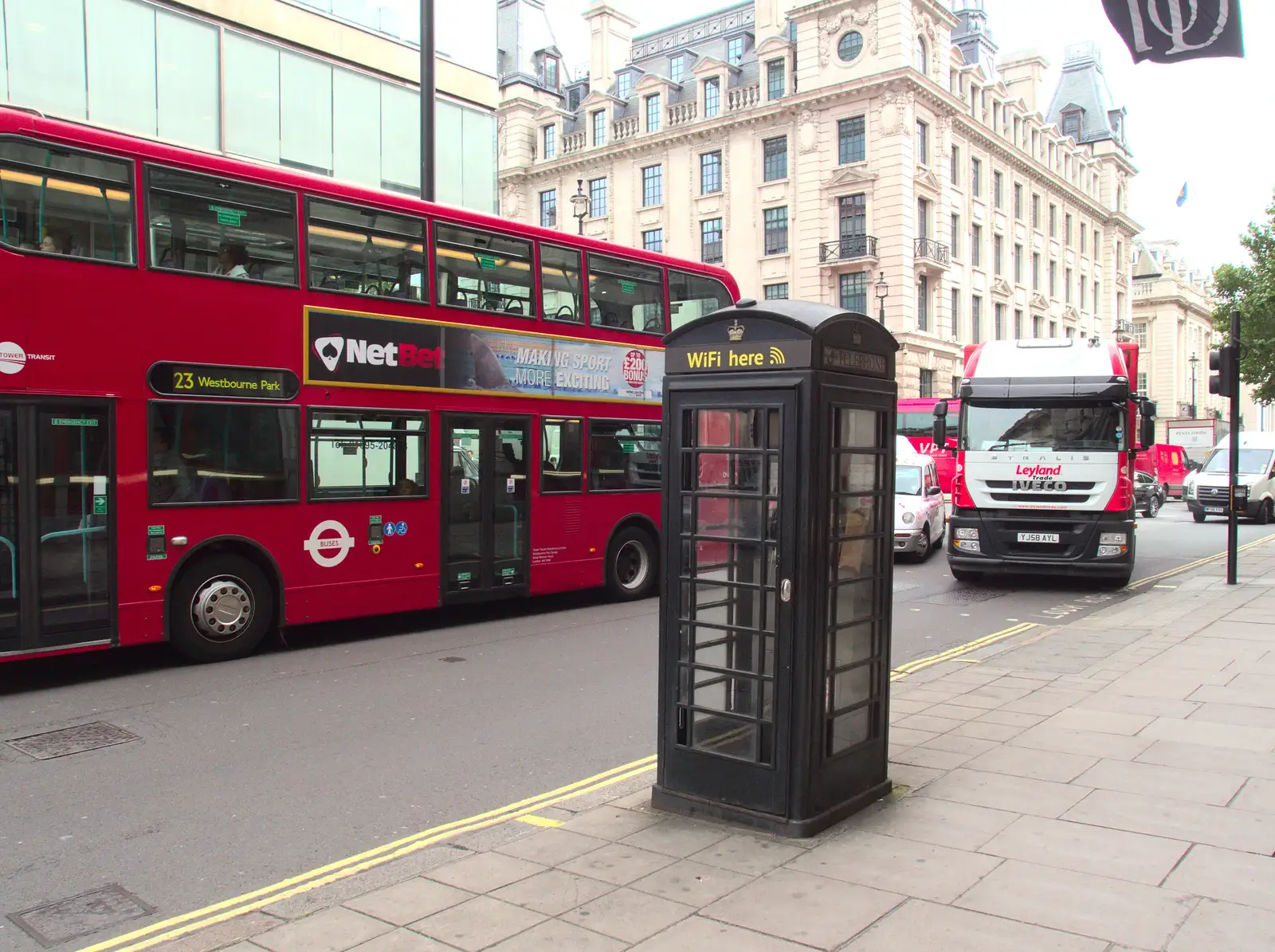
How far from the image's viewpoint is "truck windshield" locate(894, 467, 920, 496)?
18.1 meters

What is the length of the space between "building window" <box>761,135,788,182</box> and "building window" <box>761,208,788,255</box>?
1.43 meters

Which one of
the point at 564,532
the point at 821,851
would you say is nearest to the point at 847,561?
the point at 821,851

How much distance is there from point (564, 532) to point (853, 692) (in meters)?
7.57

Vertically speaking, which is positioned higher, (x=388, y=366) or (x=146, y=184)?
(x=146, y=184)

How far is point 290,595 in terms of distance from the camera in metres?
9.68

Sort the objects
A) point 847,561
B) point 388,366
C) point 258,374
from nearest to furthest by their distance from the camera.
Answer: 1. point 847,561
2. point 258,374
3. point 388,366

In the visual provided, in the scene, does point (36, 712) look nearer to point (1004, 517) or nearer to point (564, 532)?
point (564, 532)

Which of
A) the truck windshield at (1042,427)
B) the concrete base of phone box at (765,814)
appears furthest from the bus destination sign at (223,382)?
the truck windshield at (1042,427)

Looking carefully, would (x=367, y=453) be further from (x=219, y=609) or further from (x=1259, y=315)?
(x=1259, y=315)

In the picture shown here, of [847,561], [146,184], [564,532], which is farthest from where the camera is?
[564,532]

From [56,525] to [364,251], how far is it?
3.77m

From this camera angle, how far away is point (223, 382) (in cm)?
918

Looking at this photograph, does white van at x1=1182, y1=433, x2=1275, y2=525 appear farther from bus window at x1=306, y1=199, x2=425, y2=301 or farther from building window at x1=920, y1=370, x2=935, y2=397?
bus window at x1=306, y1=199, x2=425, y2=301

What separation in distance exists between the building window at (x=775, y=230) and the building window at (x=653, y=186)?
606 centimetres
